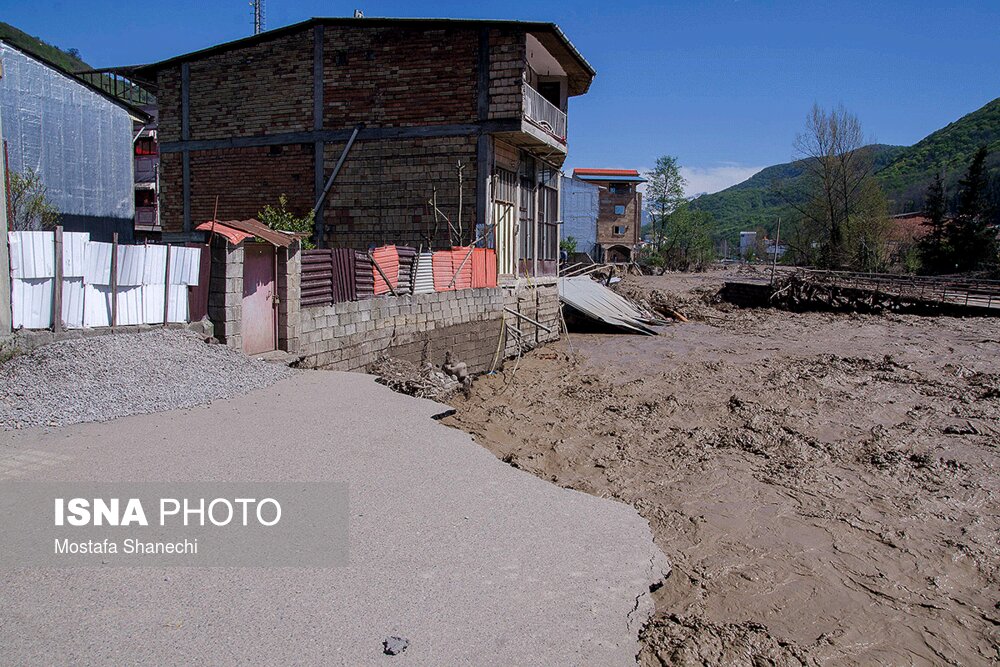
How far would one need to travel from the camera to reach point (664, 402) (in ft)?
44.2

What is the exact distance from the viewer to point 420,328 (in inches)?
583

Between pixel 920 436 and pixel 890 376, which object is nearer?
pixel 920 436

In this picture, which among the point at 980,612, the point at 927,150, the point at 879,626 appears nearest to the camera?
the point at 879,626

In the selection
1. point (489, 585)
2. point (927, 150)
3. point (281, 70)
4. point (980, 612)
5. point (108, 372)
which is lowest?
point (980, 612)

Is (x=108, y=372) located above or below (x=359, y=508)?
above

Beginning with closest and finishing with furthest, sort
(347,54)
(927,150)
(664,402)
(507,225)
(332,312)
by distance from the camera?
(332,312) < (664,402) < (347,54) < (507,225) < (927,150)

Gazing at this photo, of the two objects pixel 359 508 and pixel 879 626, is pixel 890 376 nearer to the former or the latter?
pixel 879 626

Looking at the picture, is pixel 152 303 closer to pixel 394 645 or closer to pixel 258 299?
pixel 258 299

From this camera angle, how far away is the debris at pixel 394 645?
3.77 meters

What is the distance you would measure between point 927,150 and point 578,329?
97271 millimetres

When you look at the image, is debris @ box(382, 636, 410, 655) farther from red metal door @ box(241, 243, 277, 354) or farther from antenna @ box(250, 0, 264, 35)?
antenna @ box(250, 0, 264, 35)

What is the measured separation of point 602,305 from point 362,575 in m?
21.8

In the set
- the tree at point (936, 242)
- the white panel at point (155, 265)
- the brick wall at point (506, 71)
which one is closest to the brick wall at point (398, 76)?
the brick wall at point (506, 71)

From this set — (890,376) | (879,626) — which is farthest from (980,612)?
(890,376)
